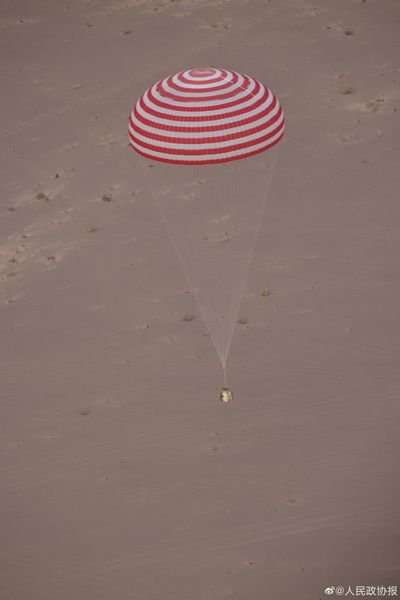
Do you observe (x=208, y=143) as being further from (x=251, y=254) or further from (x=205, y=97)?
(x=251, y=254)

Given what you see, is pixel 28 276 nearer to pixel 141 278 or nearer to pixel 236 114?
pixel 141 278

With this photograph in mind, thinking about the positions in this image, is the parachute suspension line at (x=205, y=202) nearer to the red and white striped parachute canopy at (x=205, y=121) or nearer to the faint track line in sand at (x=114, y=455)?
the faint track line in sand at (x=114, y=455)

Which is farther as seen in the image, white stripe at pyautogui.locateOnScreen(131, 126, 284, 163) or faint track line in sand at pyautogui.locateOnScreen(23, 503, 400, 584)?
white stripe at pyautogui.locateOnScreen(131, 126, 284, 163)

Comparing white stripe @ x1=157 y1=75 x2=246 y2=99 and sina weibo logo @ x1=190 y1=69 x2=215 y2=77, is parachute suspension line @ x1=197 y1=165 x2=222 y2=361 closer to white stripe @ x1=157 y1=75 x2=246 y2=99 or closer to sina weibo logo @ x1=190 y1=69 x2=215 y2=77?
white stripe @ x1=157 y1=75 x2=246 y2=99

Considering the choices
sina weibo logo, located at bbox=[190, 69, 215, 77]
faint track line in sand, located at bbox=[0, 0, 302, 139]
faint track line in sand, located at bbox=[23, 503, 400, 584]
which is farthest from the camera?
faint track line in sand, located at bbox=[0, 0, 302, 139]

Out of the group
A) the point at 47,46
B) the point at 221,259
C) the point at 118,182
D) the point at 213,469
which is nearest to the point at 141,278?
the point at 221,259

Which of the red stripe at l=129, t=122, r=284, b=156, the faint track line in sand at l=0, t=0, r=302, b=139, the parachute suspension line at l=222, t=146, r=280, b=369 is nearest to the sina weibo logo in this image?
the red stripe at l=129, t=122, r=284, b=156

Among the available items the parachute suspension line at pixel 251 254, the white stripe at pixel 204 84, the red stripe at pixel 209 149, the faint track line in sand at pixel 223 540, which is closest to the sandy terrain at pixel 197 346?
the faint track line in sand at pixel 223 540
